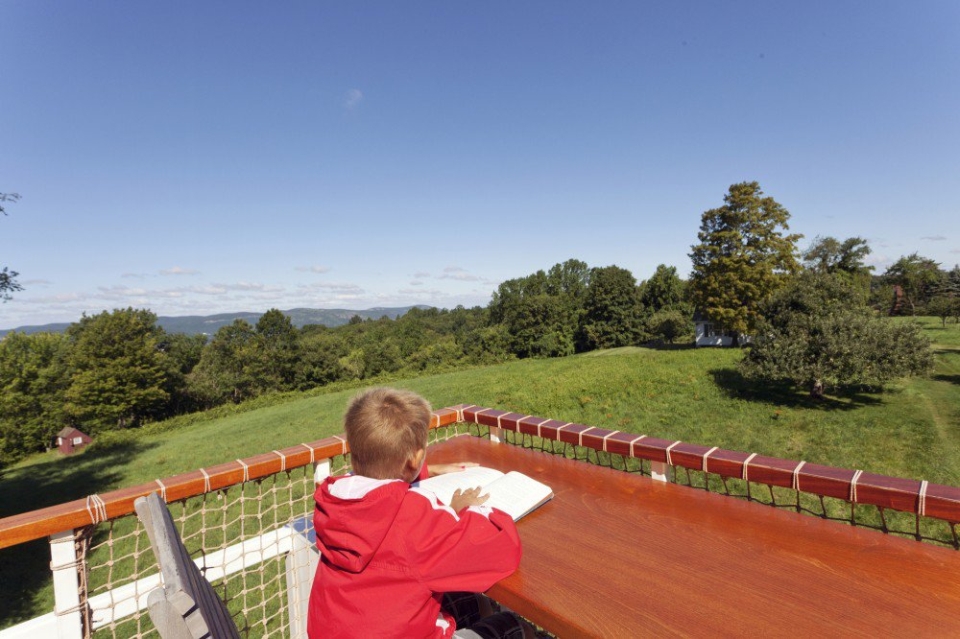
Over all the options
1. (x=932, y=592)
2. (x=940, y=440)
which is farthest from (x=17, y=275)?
(x=940, y=440)

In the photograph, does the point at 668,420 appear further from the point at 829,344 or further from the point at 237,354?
the point at 237,354

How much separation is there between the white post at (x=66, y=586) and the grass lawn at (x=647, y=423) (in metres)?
4.72

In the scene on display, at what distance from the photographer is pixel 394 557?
3.62 ft

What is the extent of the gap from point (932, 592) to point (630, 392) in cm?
1124

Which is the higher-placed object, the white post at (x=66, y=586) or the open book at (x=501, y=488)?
the open book at (x=501, y=488)

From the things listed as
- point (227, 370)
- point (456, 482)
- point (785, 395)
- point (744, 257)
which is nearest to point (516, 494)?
point (456, 482)

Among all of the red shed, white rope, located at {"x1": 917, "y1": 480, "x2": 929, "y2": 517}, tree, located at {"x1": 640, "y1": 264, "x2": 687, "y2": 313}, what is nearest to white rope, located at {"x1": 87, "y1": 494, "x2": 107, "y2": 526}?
white rope, located at {"x1": 917, "y1": 480, "x2": 929, "y2": 517}

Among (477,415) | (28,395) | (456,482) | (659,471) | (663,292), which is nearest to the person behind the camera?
(456,482)

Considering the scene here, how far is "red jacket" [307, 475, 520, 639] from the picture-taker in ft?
3.61

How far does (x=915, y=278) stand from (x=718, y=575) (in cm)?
4064

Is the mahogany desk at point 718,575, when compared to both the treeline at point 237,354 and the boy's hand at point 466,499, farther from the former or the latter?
the treeline at point 237,354

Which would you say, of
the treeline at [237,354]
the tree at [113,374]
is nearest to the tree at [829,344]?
the treeline at [237,354]

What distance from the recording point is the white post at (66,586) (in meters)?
1.50

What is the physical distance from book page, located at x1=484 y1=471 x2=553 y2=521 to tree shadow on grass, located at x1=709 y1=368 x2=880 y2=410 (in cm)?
1036
